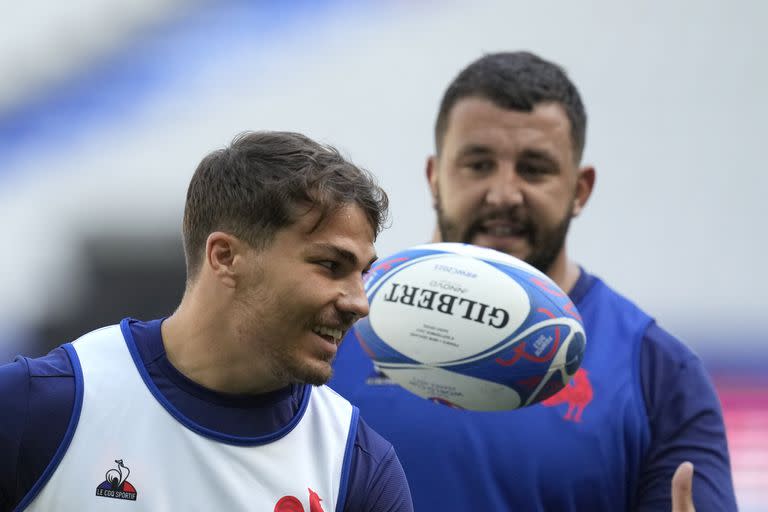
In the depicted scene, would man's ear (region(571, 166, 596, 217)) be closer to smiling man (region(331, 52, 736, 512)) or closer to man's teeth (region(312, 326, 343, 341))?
smiling man (region(331, 52, 736, 512))

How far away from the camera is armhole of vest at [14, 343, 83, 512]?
280 centimetres

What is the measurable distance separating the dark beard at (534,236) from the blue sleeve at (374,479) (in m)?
1.15

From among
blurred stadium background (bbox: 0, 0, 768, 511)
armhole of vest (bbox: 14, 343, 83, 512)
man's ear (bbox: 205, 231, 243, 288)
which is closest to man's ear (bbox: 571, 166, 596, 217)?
man's ear (bbox: 205, 231, 243, 288)

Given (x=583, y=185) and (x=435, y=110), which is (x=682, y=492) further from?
(x=435, y=110)

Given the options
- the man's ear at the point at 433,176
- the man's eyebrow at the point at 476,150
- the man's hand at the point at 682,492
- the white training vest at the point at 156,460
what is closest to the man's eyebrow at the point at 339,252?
the white training vest at the point at 156,460

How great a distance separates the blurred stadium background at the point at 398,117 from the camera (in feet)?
32.1

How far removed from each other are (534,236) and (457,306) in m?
0.69

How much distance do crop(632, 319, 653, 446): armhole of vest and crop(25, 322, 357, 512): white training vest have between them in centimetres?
129

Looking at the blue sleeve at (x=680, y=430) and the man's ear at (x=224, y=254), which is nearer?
the man's ear at (x=224, y=254)

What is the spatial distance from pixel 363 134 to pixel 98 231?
2546 millimetres

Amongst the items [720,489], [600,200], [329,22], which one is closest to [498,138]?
[720,489]

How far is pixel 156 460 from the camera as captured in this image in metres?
2.98

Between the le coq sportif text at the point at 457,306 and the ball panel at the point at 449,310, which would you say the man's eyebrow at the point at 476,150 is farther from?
the le coq sportif text at the point at 457,306

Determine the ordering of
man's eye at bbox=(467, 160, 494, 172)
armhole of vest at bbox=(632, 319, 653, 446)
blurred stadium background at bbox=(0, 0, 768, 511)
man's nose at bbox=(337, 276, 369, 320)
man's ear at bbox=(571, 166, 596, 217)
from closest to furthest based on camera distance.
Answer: man's nose at bbox=(337, 276, 369, 320) < armhole of vest at bbox=(632, 319, 653, 446) < man's eye at bbox=(467, 160, 494, 172) < man's ear at bbox=(571, 166, 596, 217) < blurred stadium background at bbox=(0, 0, 768, 511)
